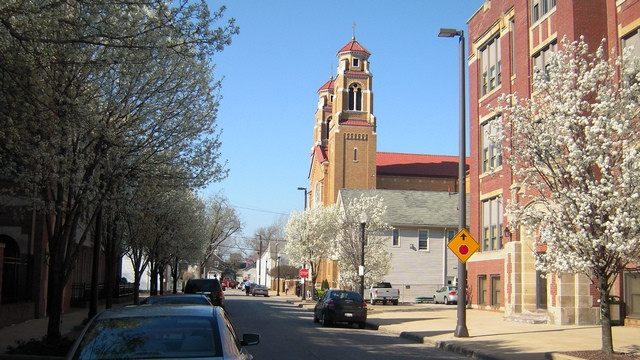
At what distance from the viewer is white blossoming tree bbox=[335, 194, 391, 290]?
42625 mm

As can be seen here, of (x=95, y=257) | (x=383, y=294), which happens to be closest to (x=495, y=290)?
(x=383, y=294)

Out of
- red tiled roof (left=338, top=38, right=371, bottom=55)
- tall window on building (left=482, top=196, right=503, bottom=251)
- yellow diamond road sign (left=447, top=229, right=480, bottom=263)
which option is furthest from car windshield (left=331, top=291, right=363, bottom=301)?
red tiled roof (left=338, top=38, right=371, bottom=55)

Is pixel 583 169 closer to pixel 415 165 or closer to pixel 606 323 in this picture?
pixel 606 323

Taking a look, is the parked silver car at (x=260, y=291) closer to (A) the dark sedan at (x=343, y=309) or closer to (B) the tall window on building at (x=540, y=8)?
(A) the dark sedan at (x=343, y=309)

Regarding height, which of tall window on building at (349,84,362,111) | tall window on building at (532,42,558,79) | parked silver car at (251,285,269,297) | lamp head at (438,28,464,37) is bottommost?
parked silver car at (251,285,269,297)

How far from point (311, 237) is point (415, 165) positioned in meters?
37.3

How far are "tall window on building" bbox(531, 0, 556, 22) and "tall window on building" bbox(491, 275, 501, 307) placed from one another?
12422 mm

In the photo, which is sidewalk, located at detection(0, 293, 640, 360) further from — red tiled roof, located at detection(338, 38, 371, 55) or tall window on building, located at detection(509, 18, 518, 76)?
red tiled roof, located at detection(338, 38, 371, 55)

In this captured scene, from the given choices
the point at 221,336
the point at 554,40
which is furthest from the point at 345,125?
the point at 221,336

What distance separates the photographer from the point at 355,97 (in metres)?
81.4

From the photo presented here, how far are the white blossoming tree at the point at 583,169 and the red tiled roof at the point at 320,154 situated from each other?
68.2m

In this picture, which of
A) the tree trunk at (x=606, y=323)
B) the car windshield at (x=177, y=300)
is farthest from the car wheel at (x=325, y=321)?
the tree trunk at (x=606, y=323)

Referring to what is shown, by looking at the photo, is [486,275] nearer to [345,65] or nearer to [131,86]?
[131,86]

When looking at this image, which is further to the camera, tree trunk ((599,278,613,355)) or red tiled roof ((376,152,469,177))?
red tiled roof ((376,152,469,177))
